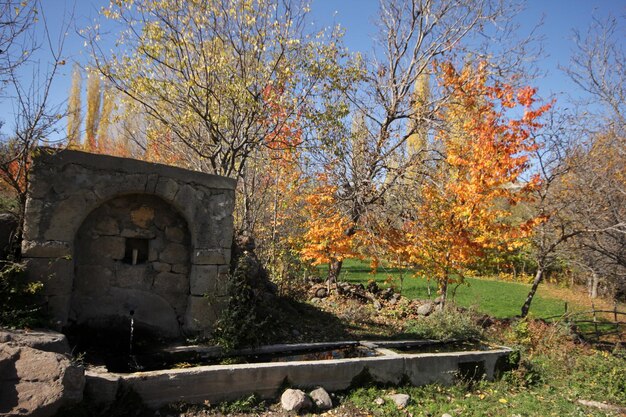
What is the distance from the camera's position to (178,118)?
7859mm

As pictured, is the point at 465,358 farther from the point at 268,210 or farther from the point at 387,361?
the point at 268,210

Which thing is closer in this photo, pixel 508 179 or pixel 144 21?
pixel 144 21

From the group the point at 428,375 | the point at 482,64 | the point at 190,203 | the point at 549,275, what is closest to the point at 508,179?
the point at 482,64

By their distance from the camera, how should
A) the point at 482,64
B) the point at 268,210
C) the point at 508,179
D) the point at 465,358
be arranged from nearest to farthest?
the point at 465,358, the point at 508,179, the point at 482,64, the point at 268,210

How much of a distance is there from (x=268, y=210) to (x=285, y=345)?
6.57m

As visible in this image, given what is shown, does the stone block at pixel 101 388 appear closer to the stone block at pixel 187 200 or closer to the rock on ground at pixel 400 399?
the stone block at pixel 187 200

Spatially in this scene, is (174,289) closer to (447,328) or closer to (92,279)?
(92,279)

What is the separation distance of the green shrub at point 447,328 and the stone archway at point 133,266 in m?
3.97

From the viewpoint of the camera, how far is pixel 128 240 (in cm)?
499

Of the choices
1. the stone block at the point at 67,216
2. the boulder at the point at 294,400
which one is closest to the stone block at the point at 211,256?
the stone block at the point at 67,216

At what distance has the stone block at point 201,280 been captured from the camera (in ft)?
16.3

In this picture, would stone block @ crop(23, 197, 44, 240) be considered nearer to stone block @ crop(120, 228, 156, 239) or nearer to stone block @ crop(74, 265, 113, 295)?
stone block @ crop(74, 265, 113, 295)

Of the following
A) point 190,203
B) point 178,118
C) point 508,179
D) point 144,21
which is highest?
point 144,21

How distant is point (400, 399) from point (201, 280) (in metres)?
2.73
